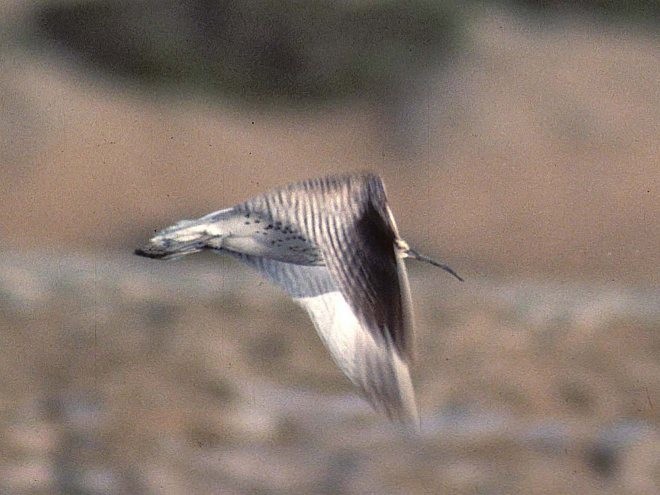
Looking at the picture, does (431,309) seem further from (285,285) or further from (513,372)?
(285,285)

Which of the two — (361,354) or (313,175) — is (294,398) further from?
(361,354)

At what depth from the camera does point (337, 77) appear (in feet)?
10.1

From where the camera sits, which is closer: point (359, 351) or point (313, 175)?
point (359, 351)

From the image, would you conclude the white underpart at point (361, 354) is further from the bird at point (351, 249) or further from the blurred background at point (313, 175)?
the blurred background at point (313, 175)

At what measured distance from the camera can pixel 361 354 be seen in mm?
605

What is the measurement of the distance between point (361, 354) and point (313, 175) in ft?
6.05

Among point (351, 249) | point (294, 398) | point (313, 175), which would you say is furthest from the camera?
point (313, 175)

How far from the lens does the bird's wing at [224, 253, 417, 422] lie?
0.59 metres

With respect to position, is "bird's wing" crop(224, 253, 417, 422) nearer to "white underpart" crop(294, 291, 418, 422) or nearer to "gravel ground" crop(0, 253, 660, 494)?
"white underpart" crop(294, 291, 418, 422)

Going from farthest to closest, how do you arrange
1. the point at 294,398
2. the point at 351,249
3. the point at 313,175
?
1. the point at 313,175
2. the point at 294,398
3. the point at 351,249

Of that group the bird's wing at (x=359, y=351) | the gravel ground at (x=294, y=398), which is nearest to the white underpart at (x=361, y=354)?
the bird's wing at (x=359, y=351)

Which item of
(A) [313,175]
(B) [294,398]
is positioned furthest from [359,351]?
(A) [313,175]

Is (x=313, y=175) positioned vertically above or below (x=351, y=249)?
below

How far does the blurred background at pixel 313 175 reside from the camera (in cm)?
193
